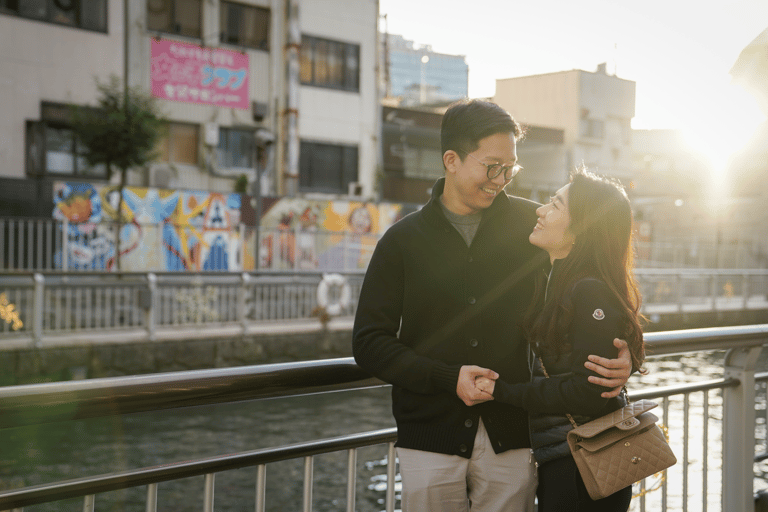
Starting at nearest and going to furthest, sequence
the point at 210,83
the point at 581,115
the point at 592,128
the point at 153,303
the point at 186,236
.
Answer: the point at 153,303 < the point at 186,236 < the point at 210,83 < the point at 581,115 < the point at 592,128

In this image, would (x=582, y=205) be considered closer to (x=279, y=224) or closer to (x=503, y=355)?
(x=503, y=355)

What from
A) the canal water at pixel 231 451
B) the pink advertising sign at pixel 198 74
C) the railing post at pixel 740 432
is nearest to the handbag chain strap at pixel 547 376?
the railing post at pixel 740 432

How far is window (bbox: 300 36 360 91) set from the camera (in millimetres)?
24859

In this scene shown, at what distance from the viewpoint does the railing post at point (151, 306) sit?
11.8 metres

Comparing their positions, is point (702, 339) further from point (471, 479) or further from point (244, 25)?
point (244, 25)

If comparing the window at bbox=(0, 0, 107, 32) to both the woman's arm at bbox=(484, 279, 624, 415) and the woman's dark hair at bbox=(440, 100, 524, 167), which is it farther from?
the woman's arm at bbox=(484, 279, 624, 415)

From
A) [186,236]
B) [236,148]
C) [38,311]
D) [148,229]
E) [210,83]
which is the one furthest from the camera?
[236,148]

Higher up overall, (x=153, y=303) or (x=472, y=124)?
(x=472, y=124)

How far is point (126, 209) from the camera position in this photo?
20547mm

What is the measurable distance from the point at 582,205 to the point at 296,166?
73.2 feet

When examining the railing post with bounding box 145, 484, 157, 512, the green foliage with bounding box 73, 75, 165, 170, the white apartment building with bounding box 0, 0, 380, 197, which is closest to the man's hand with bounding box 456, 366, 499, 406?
the railing post with bounding box 145, 484, 157, 512

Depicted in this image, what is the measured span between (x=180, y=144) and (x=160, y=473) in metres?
21.8

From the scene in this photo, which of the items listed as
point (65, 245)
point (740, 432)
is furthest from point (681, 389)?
point (65, 245)

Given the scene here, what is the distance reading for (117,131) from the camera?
17.7m
